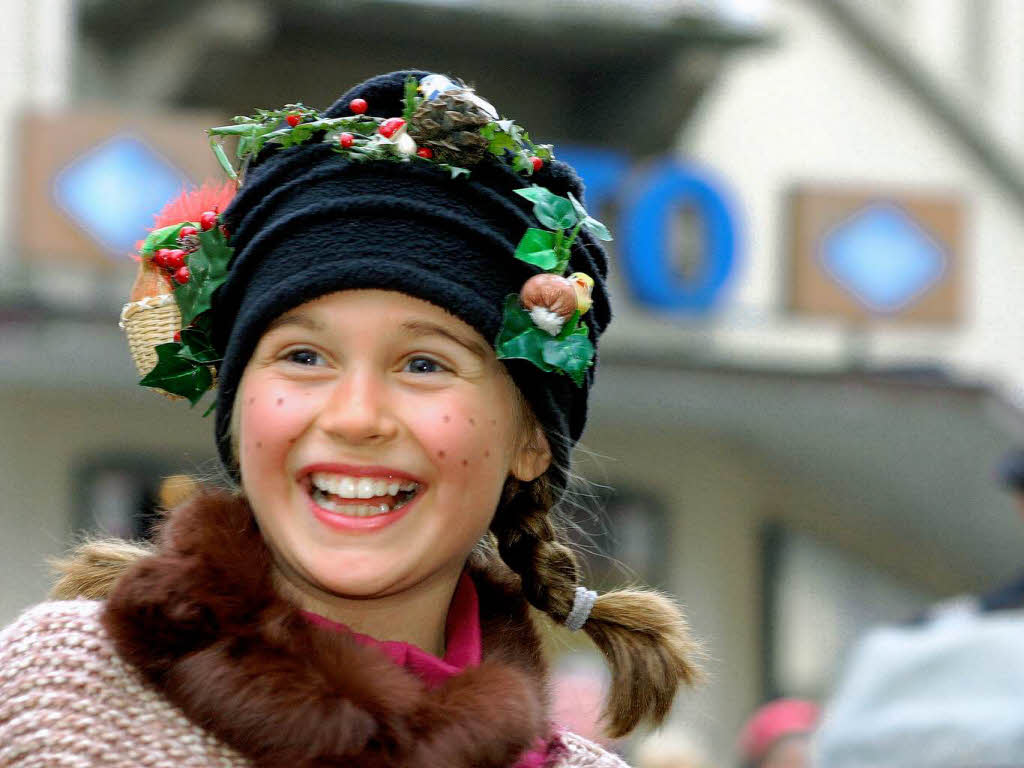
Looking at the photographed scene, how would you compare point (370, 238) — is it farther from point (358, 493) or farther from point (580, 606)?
point (580, 606)

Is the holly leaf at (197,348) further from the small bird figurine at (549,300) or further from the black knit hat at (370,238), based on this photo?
the small bird figurine at (549,300)

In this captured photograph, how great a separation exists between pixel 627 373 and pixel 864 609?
281 centimetres

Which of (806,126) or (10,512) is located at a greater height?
(806,126)

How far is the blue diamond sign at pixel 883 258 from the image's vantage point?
38.4 ft

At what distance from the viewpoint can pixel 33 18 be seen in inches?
409

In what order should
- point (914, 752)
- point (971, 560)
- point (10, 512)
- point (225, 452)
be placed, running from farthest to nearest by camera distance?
1. point (971, 560)
2. point (10, 512)
3. point (914, 752)
4. point (225, 452)

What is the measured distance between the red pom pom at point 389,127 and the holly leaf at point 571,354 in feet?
1.14

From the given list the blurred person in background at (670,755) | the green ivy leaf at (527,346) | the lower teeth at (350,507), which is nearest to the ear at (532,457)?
the green ivy leaf at (527,346)

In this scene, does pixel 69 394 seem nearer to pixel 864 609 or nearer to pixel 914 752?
pixel 864 609

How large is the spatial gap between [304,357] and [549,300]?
336 mm

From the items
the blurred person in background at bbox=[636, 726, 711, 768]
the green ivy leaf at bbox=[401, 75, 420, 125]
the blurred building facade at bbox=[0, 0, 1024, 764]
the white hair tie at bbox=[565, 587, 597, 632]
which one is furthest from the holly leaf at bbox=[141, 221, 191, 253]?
the blurred building facade at bbox=[0, 0, 1024, 764]

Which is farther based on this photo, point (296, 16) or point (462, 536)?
point (296, 16)

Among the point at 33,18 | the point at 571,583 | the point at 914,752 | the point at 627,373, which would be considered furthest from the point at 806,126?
the point at 571,583

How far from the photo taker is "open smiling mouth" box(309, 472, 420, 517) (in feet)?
8.09
